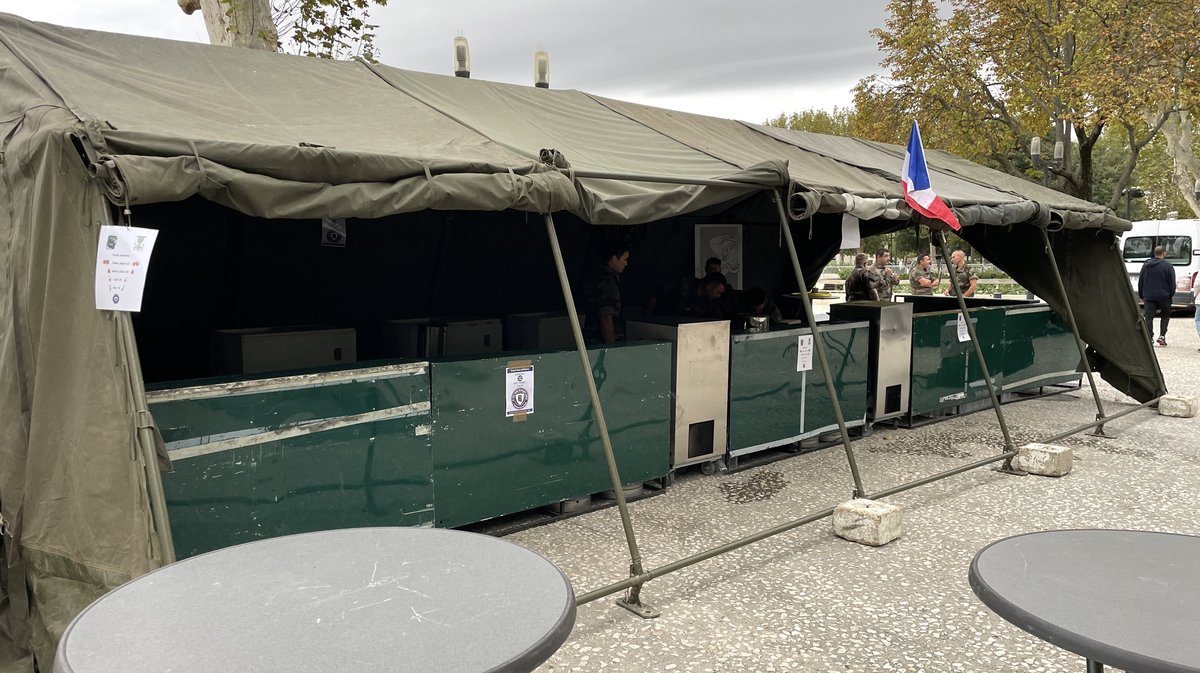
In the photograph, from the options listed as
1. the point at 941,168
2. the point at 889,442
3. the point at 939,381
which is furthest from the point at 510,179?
the point at 941,168

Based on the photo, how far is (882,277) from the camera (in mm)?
11414

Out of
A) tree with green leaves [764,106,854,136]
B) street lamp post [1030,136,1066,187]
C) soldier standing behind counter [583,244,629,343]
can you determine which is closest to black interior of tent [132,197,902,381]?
soldier standing behind counter [583,244,629,343]

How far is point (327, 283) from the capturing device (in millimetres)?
6762

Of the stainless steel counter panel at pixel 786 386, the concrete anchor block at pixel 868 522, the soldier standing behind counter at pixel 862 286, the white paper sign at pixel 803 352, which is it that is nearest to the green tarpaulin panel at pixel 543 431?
the stainless steel counter panel at pixel 786 386

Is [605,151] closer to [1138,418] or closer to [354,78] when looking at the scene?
[354,78]

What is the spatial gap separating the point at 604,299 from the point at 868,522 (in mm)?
2873

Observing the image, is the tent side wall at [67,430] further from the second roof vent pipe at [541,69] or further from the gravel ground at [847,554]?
the second roof vent pipe at [541,69]

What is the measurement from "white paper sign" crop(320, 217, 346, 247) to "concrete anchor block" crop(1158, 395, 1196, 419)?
382 inches

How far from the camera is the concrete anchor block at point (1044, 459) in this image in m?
7.18

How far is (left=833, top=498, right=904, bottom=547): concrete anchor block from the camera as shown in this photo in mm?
5477

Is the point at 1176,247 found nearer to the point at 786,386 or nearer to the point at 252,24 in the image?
the point at 786,386

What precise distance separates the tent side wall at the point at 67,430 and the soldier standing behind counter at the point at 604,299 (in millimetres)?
3991

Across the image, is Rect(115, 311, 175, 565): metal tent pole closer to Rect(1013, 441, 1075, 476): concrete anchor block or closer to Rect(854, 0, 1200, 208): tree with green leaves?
Rect(1013, 441, 1075, 476): concrete anchor block

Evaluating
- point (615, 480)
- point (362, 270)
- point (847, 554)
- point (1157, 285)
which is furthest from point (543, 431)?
point (1157, 285)
